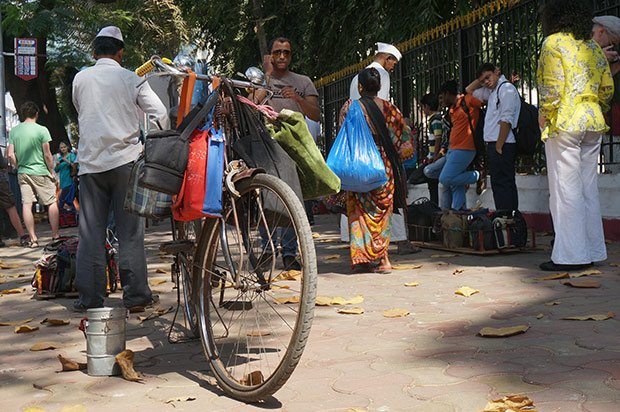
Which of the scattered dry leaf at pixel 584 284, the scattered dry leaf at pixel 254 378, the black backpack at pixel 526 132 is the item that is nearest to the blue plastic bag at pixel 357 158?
the scattered dry leaf at pixel 584 284

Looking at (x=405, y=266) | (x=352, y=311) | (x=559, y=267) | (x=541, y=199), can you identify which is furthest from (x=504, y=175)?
(x=352, y=311)

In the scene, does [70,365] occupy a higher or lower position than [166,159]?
lower

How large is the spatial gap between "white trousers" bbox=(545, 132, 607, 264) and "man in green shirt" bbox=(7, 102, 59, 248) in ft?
27.0

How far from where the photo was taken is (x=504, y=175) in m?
9.95

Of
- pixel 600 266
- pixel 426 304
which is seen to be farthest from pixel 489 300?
pixel 600 266

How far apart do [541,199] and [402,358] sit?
6806 millimetres

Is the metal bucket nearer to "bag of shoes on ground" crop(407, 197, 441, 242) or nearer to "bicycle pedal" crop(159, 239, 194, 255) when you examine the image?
"bicycle pedal" crop(159, 239, 194, 255)

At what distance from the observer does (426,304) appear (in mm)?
6156

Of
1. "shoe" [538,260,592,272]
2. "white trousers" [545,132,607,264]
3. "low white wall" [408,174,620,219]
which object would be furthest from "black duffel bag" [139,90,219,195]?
"low white wall" [408,174,620,219]

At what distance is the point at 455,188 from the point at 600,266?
13.5 ft

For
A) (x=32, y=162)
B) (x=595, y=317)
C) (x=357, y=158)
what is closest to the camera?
(x=595, y=317)

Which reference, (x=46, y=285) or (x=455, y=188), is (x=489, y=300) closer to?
(x=46, y=285)

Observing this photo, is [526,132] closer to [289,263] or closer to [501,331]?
[501,331]

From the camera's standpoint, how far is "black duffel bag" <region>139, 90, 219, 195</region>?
13.5ft
